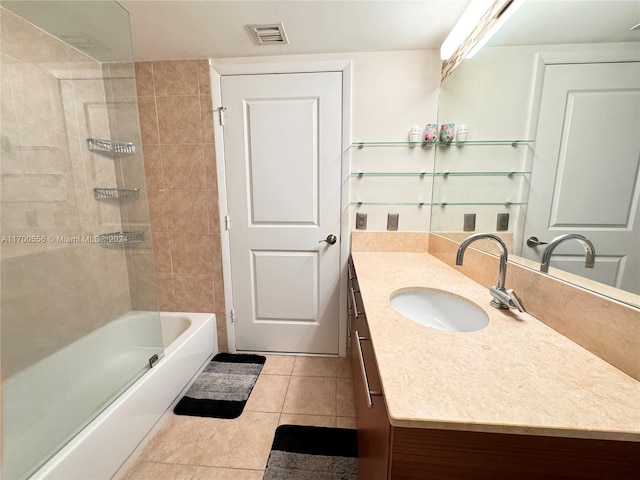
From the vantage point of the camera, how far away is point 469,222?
4.53 ft

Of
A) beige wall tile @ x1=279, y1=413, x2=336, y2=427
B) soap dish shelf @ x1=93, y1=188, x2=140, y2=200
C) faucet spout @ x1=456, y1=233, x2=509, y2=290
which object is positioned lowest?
beige wall tile @ x1=279, y1=413, x2=336, y2=427

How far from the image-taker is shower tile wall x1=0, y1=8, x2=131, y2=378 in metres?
1.14

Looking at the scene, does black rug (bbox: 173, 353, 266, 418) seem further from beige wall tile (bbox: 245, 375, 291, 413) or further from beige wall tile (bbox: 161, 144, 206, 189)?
beige wall tile (bbox: 161, 144, 206, 189)

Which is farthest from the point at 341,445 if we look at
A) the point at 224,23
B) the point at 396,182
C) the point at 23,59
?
the point at 23,59

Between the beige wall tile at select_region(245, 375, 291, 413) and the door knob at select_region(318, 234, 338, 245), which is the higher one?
the door knob at select_region(318, 234, 338, 245)

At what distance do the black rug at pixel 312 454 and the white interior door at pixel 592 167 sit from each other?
122 centimetres

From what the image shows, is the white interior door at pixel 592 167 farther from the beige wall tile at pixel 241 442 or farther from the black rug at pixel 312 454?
the beige wall tile at pixel 241 442

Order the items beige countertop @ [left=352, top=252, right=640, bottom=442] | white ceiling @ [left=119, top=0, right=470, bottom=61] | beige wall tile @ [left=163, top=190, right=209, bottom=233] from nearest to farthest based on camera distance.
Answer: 1. beige countertop @ [left=352, top=252, right=640, bottom=442]
2. white ceiling @ [left=119, top=0, right=470, bottom=61]
3. beige wall tile @ [left=163, top=190, right=209, bottom=233]

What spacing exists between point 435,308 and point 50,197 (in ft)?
6.62

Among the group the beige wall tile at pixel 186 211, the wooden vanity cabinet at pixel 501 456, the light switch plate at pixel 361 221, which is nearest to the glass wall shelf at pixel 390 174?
the light switch plate at pixel 361 221

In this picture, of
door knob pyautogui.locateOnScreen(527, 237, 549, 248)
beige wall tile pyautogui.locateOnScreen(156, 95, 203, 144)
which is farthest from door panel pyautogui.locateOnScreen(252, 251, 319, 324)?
door knob pyautogui.locateOnScreen(527, 237, 549, 248)

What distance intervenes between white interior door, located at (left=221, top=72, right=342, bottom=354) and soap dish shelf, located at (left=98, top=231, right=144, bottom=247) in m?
0.59

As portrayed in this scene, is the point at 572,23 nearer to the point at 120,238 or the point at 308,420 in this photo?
the point at 308,420

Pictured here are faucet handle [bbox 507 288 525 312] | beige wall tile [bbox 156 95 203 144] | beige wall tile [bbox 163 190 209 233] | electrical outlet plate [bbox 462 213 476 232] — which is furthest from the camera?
beige wall tile [bbox 163 190 209 233]
